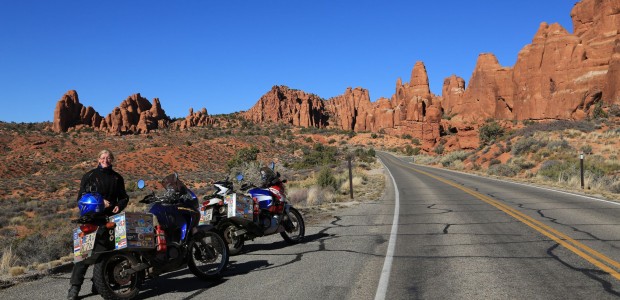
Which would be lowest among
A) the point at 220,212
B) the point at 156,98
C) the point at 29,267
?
the point at 29,267

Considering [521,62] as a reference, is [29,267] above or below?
below

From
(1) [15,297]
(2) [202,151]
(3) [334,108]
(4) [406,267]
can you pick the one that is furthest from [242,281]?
(3) [334,108]

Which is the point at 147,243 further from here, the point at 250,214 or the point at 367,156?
the point at 367,156

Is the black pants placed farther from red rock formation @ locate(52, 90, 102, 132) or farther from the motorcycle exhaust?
red rock formation @ locate(52, 90, 102, 132)

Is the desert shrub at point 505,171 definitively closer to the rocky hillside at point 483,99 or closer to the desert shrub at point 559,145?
the desert shrub at point 559,145

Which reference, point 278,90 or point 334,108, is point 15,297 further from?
point 334,108

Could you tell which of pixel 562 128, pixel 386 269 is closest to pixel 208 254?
pixel 386 269

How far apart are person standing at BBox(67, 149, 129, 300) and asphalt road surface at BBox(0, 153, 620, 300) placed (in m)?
0.43

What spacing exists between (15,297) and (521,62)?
316ft

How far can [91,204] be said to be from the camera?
5.43 metres

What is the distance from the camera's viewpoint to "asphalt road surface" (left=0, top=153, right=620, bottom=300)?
5.58 m

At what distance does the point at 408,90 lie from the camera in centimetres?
13925

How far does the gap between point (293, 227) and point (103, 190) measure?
424 centimetres

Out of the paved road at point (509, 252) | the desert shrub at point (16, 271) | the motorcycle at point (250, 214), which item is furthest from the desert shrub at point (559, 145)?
the desert shrub at point (16, 271)
